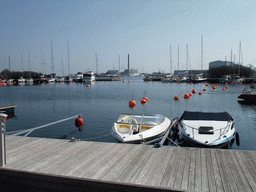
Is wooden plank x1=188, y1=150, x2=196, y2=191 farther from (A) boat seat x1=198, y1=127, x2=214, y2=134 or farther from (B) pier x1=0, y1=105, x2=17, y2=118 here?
(B) pier x1=0, y1=105, x2=17, y2=118

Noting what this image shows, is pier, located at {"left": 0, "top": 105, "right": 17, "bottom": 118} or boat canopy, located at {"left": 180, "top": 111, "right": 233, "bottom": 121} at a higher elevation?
boat canopy, located at {"left": 180, "top": 111, "right": 233, "bottom": 121}

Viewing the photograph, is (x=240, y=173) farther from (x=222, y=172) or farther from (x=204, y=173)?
(x=204, y=173)

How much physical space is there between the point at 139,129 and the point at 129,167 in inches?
257

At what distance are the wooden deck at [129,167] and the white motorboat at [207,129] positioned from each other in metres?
4.06

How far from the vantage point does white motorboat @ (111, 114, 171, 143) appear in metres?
12.2

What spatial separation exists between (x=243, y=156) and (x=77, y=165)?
5436mm

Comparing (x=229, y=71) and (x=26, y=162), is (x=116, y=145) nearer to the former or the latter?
(x=26, y=162)

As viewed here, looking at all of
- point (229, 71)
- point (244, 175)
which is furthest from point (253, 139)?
point (229, 71)

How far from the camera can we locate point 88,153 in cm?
793

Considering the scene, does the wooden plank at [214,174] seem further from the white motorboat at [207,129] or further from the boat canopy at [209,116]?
the boat canopy at [209,116]

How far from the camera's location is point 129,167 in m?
6.68

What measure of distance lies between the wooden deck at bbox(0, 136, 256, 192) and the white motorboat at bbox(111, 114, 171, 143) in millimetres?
3446

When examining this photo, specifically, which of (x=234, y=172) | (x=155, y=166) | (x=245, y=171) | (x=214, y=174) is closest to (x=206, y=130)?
(x=245, y=171)

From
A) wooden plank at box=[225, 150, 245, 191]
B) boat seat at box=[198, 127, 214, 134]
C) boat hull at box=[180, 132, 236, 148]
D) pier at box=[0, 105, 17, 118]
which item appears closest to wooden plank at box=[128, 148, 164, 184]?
wooden plank at box=[225, 150, 245, 191]
